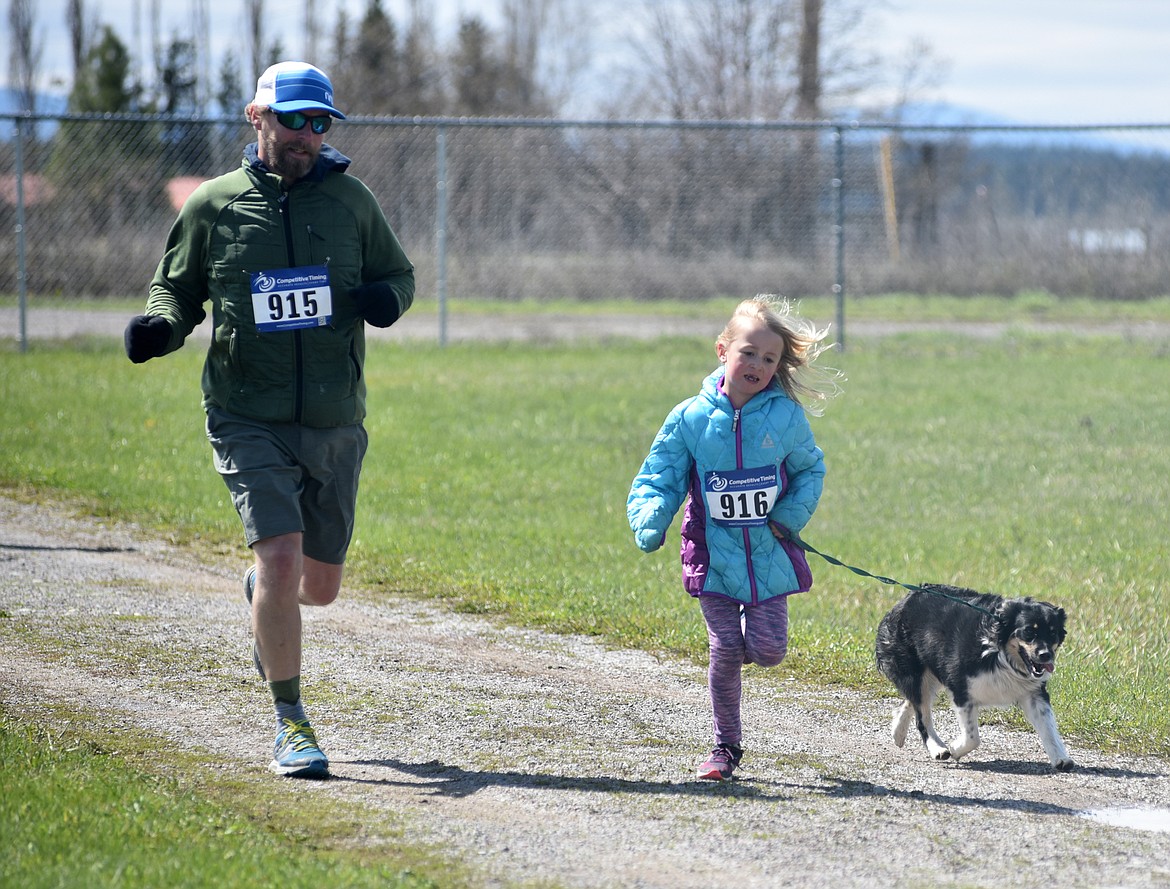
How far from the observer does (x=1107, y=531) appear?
9.09m

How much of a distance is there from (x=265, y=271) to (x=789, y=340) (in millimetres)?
1808

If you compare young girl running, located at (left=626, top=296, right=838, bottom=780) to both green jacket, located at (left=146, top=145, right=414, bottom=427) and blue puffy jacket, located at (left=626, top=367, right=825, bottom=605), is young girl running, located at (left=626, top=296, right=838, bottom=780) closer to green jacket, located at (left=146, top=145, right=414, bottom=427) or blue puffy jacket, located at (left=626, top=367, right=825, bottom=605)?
blue puffy jacket, located at (left=626, top=367, right=825, bottom=605)

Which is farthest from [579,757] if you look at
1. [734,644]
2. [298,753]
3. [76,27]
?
[76,27]

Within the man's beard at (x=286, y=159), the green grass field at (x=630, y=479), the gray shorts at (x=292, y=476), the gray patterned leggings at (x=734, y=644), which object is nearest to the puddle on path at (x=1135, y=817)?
the green grass field at (x=630, y=479)

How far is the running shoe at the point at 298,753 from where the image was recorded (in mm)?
4652

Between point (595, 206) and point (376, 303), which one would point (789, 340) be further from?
point (595, 206)

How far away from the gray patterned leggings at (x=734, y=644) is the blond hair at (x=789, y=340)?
74 centimetres

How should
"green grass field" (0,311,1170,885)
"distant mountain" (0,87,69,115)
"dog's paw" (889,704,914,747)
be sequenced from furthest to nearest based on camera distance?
"distant mountain" (0,87,69,115) < "green grass field" (0,311,1170,885) < "dog's paw" (889,704,914,747)

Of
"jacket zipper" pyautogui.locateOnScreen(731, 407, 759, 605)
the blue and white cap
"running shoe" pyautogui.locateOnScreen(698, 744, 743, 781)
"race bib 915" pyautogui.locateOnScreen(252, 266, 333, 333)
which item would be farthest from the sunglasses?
"running shoe" pyautogui.locateOnScreen(698, 744, 743, 781)

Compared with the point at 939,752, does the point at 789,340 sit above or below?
above

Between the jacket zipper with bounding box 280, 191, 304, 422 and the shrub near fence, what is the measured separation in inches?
582

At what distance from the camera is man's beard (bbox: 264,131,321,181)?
4789mm

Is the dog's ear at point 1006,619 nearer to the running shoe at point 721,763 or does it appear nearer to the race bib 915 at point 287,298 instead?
the running shoe at point 721,763

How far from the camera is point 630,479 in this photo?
10812mm
